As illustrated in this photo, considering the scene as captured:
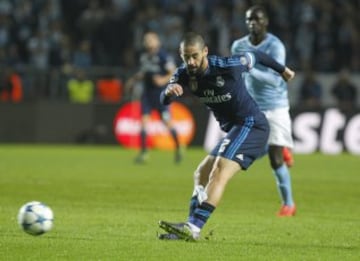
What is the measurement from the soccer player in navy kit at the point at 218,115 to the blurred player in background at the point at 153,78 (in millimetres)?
9714

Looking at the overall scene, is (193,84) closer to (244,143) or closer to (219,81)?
(219,81)

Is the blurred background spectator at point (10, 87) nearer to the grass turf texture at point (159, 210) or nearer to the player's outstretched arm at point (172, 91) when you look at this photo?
the grass turf texture at point (159, 210)

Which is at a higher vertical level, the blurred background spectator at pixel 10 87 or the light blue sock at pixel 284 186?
the light blue sock at pixel 284 186

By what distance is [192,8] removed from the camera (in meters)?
26.1

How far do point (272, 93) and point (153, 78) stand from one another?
316 inches

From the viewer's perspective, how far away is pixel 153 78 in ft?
65.1

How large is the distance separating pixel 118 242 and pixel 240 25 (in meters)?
16.7

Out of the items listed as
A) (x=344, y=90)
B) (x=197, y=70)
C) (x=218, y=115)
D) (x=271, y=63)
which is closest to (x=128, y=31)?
(x=344, y=90)

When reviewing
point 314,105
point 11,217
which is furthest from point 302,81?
point 11,217

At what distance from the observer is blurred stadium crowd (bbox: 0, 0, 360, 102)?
81.7ft

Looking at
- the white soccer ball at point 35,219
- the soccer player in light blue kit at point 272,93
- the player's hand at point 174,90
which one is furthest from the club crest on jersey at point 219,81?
the soccer player in light blue kit at point 272,93

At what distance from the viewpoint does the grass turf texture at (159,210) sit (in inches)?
332

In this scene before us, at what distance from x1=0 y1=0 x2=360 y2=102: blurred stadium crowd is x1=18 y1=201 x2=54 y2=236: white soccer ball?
15740 millimetres

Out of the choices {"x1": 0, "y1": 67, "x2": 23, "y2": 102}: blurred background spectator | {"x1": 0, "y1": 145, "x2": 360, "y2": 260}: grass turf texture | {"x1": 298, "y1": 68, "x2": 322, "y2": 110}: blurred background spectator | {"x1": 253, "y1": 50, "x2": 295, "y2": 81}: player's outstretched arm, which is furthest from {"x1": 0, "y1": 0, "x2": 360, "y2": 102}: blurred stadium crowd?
{"x1": 253, "y1": 50, "x2": 295, "y2": 81}: player's outstretched arm
